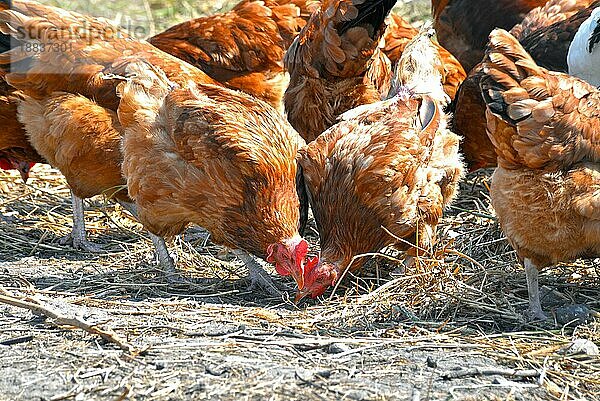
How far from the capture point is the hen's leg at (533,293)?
154 inches

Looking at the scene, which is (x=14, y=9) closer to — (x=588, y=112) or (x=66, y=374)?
(x=66, y=374)

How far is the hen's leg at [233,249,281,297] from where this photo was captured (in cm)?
445

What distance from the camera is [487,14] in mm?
6574

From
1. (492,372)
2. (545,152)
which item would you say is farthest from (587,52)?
(492,372)

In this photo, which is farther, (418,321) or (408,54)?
(408,54)

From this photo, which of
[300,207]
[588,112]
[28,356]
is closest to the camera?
[28,356]

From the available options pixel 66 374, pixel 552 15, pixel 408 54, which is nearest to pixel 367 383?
pixel 66 374

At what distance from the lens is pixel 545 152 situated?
3.56m

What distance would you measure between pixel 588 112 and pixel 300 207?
1.48 metres

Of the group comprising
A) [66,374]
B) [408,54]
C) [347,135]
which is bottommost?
[66,374]

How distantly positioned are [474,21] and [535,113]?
3238 mm

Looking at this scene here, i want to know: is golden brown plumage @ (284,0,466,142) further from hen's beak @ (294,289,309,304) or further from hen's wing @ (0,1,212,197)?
hen's beak @ (294,289,309,304)

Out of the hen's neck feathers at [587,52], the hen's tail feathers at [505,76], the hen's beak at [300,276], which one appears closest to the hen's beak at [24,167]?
the hen's beak at [300,276]

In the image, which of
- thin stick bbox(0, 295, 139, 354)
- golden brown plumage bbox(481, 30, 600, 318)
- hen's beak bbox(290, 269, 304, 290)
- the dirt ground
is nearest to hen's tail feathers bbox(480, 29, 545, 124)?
golden brown plumage bbox(481, 30, 600, 318)
